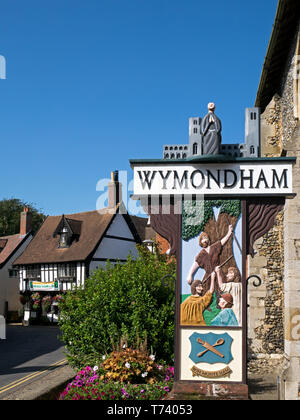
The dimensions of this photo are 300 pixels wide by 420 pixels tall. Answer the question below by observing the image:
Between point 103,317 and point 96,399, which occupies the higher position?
point 103,317

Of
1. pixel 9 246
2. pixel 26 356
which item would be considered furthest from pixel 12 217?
pixel 26 356

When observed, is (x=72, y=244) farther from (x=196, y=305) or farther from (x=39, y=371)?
(x=196, y=305)

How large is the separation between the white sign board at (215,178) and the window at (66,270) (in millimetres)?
24205

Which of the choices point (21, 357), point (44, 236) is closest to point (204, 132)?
point (21, 357)

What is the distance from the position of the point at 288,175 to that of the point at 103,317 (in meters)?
4.75

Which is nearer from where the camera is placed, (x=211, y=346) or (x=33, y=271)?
(x=211, y=346)

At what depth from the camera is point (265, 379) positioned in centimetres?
1162

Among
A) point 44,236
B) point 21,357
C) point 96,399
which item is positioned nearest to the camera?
point 96,399

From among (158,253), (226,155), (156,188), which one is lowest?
(158,253)

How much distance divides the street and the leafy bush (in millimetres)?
2207

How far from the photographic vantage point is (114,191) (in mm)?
32594

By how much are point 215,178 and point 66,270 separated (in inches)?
994

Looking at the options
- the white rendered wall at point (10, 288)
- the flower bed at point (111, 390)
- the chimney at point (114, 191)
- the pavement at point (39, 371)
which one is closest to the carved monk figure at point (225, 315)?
the pavement at point (39, 371)

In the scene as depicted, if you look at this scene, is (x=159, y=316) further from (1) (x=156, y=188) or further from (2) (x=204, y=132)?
(2) (x=204, y=132)
